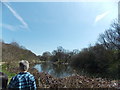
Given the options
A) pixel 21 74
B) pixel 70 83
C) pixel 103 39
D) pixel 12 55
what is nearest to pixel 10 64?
pixel 12 55

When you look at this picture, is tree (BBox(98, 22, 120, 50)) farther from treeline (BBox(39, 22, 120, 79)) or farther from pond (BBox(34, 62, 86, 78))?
pond (BBox(34, 62, 86, 78))

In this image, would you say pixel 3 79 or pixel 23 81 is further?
pixel 3 79

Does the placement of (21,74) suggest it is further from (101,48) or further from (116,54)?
(101,48)

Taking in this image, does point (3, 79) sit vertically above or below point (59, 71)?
below

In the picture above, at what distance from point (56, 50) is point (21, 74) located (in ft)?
130

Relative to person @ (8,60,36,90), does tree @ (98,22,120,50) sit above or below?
above

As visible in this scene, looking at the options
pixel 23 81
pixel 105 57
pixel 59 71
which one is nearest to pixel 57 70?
pixel 59 71

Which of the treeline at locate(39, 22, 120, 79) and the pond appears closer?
the pond

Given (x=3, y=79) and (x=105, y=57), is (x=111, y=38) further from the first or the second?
(x=3, y=79)

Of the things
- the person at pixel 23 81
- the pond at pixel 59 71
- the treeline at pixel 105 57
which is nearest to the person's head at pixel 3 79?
the person at pixel 23 81

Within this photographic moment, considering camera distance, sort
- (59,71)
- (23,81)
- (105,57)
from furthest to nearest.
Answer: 1. (105,57)
2. (59,71)
3. (23,81)

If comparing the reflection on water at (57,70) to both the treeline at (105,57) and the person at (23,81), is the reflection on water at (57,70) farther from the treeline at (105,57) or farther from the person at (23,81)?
the person at (23,81)

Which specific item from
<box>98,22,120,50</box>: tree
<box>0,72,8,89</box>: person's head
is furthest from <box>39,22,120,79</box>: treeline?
<box>0,72,8,89</box>: person's head

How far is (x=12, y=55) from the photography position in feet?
44.4
